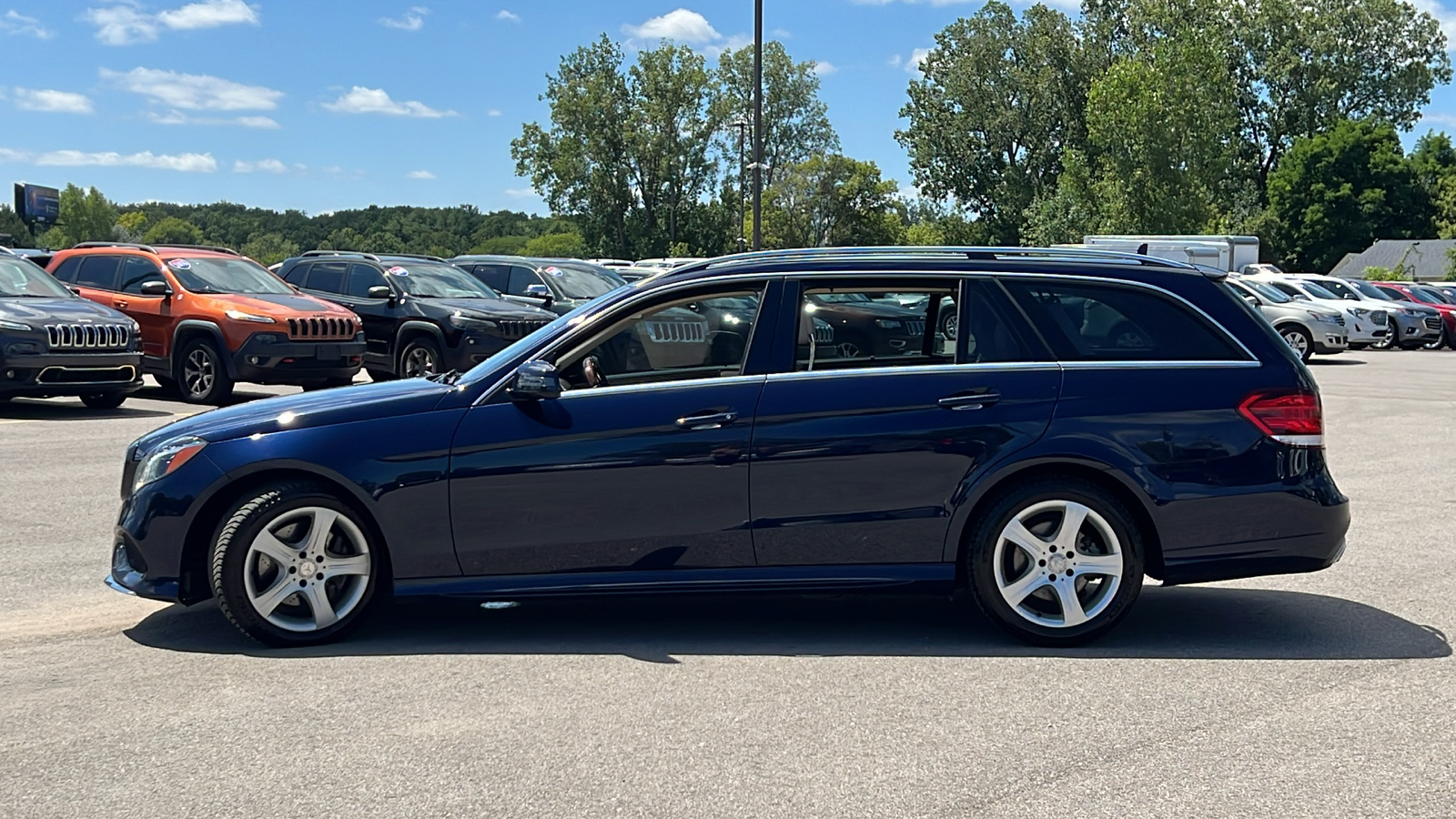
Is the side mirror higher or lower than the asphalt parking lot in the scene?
higher

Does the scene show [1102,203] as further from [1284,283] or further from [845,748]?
[845,748]

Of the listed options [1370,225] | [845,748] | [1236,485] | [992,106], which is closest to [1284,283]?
[1236,485]

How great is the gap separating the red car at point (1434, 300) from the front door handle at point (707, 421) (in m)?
35.3

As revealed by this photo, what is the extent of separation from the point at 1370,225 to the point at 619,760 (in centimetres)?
8469

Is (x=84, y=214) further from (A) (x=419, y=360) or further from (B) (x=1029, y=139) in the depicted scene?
(A) (x=419, y=360)

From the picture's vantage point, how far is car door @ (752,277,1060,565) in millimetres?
5535

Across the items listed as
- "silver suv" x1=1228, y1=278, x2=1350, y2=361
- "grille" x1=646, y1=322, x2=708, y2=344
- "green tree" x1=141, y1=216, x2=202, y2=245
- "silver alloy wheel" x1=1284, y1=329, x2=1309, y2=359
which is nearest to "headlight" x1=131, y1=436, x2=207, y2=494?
"grille" x1=646, y1=322, x2=708, y2=344

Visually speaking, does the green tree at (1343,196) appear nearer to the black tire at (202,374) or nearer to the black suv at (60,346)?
the black tire at (202,374)

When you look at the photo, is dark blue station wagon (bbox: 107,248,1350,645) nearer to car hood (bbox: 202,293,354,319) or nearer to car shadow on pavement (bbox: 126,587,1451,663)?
car shadow on pavement (bbox: 126,587,1451,663)

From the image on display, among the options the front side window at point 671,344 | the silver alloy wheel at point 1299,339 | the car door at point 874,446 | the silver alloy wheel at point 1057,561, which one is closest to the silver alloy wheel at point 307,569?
the front side window at point 671,344

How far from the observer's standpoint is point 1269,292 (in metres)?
29.9

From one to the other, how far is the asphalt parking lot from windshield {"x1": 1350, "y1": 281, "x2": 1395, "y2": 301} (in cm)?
3129

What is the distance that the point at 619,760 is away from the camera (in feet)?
14.1

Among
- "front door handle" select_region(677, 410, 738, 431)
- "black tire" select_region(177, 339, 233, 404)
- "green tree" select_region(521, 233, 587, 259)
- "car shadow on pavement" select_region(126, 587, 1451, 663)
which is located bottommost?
"car shadow on pavement" select_region(126, 587, 1451, 663)
